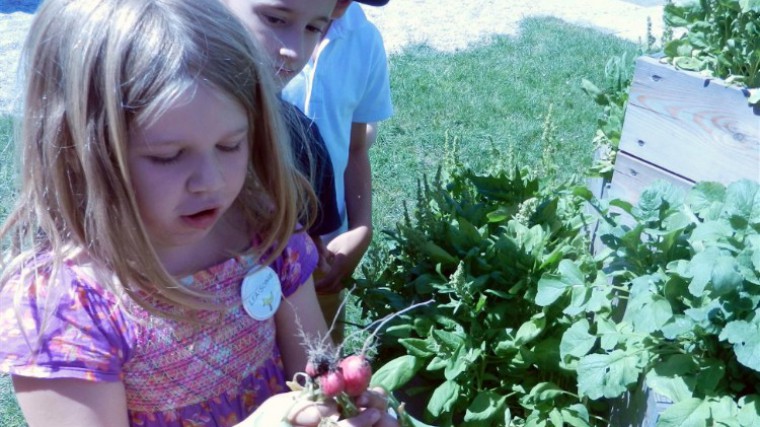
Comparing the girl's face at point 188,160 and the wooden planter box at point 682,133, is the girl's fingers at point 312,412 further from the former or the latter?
the wooden planter box at point 682,133

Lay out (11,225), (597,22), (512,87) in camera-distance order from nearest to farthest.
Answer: (11,225)
(512,87)
(597,22)

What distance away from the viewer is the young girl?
1.48m

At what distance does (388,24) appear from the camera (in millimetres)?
7840

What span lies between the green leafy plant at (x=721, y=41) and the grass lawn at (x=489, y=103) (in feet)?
6.77

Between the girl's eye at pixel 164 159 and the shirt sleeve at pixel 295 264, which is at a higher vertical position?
the girl's eye at pixel 164 159

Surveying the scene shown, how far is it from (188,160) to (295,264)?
1.49ft

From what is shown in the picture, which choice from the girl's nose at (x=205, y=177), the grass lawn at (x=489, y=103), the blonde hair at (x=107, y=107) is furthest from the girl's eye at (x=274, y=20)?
the grass lawn at (x=489, y=103)

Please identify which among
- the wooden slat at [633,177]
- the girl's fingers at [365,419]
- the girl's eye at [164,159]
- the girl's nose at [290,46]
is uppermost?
the girl's nose at [290,46]

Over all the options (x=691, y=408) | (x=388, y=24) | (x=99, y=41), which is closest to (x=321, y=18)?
(x=99, y=41)

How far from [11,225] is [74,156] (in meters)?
0.21

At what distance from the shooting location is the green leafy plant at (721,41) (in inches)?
81.7

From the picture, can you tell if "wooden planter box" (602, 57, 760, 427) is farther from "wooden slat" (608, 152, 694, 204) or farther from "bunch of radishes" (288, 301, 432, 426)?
"bunch of radishes" (288, 301, 432, 426)

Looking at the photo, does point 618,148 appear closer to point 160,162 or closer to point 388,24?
point 160,162

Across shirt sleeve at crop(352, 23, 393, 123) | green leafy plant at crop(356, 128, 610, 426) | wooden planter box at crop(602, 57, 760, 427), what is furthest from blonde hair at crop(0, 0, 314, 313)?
wooden planter box at crop(602, 57, 760, 427)
